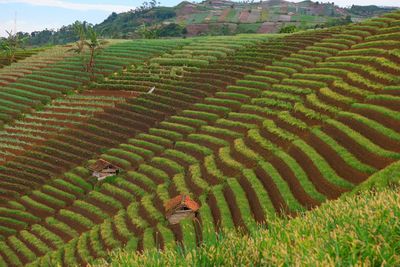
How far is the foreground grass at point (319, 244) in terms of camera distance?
737cm

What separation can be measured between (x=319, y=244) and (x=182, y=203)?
17.5m

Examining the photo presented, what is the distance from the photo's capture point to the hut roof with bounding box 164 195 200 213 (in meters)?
25.2

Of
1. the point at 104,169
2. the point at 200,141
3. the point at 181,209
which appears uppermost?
the point at 200,141

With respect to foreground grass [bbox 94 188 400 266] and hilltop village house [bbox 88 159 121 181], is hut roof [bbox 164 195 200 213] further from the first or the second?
foreground grass [bbox 94 188 400 266]

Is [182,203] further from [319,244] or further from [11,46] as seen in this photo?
[11,46]

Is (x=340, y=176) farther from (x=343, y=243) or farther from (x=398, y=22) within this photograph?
(x=398, y=22)

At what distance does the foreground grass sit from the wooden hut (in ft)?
49.3

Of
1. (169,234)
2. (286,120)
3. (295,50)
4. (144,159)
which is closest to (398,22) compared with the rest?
(295,50)

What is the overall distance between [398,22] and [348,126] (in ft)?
76.7

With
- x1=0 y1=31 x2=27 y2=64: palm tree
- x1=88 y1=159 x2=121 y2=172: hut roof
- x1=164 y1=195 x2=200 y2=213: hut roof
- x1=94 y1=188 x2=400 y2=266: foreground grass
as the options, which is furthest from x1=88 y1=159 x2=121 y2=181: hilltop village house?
x1=0 y1=31 x2=27 y2=64: palm tree

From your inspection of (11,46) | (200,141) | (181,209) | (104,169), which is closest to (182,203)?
(181,209)

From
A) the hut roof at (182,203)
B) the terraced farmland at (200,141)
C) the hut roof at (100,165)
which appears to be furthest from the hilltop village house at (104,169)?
the hut roof at (182,203)

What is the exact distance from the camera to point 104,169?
35719 mm

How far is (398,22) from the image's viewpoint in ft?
154
